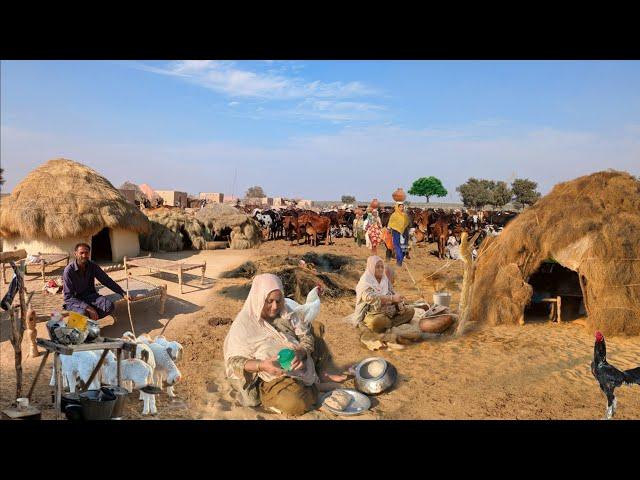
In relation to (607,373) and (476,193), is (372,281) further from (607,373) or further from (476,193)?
(476,193)

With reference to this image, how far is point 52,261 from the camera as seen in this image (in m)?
7.63

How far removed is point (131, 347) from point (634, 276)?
6084 mm

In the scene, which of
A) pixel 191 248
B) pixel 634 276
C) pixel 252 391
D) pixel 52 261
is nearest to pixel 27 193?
pixel 52 261

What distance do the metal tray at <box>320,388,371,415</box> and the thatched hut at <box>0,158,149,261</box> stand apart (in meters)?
7.24

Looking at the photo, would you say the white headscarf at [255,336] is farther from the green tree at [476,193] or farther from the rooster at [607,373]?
the green tree at [476,193]

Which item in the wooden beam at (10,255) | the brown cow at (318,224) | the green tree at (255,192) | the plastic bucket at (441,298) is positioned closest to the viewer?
the wooden beam at (10,255)

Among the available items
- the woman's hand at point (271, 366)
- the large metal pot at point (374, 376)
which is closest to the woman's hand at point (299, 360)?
the woman's hand at point (271, 366)

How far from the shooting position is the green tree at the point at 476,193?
105ft

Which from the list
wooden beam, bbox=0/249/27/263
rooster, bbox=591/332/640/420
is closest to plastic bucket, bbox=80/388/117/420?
wooden beam, bbox=0/249/27/263

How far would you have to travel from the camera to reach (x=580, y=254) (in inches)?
241

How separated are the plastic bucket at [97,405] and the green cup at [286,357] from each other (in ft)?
4.08

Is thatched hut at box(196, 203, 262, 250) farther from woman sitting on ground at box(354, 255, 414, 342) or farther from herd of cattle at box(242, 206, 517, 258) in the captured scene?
woman sitting on ground at box(354, 255, 414, 342)

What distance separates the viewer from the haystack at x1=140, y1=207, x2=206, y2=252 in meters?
11.7

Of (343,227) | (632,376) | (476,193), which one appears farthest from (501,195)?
(632,376)
